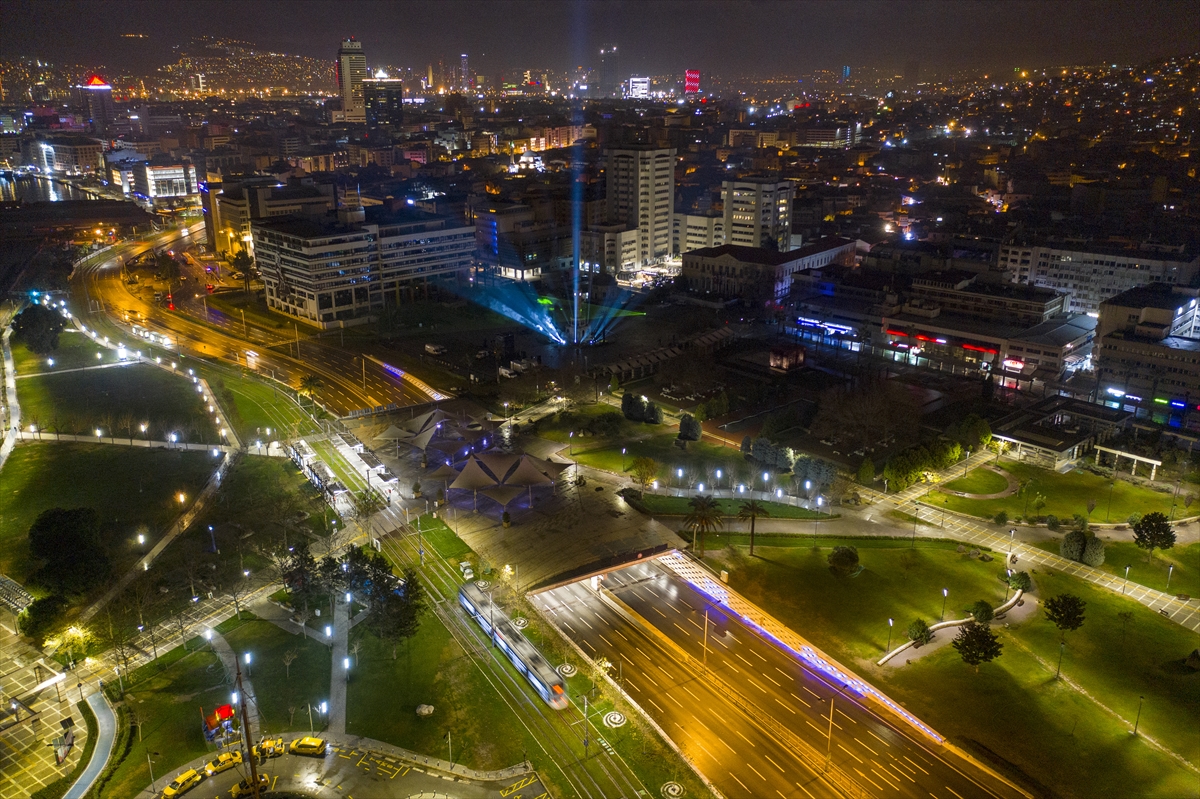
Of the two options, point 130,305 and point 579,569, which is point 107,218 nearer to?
point 130,305

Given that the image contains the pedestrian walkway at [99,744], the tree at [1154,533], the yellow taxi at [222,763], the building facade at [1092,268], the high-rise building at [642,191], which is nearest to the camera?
the pedestrian walkway at [99,744]

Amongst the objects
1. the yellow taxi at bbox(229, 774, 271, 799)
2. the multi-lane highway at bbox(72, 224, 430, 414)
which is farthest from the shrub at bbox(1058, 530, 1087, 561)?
the multi-lane highway at bbox(72, 224, 430, 414)

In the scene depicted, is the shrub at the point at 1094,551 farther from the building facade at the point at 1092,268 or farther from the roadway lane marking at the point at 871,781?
the building facade at the point at 1092,268

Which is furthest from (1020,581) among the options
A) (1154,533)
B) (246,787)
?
(246,787)

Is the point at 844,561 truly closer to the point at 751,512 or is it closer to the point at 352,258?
the point at 751,512

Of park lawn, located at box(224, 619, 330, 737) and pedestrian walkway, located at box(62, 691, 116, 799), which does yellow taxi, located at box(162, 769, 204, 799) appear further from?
pedestrian walkway, located at box(62, 691, 116, 799)

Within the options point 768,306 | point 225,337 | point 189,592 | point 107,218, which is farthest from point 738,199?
point 107,218

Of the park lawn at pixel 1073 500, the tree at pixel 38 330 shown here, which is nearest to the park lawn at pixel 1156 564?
the park lawn at pixel 1073 500
